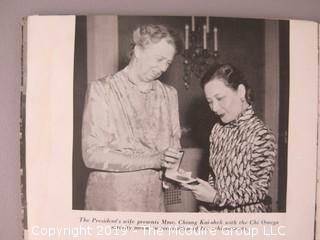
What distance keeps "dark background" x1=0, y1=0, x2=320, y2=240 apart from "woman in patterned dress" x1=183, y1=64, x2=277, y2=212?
174 millimetres

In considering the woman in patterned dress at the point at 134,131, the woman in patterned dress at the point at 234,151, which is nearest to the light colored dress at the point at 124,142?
the woman in patterned dress at the point at 134,131

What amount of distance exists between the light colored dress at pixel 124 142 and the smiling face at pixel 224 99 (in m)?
0.09

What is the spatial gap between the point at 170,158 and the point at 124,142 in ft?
0.41

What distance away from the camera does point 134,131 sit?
90 centimetres

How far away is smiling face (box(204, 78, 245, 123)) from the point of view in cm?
91

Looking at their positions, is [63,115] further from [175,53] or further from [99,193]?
[175,53]

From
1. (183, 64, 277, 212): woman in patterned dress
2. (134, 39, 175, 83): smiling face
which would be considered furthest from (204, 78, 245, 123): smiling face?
(134, 39, 175, 83): smiling face

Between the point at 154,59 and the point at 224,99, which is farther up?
the point at 154,59

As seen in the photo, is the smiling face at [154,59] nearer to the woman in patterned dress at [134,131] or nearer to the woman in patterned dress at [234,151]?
the woman in patterned dress at [134,131]

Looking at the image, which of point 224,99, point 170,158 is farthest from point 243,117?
point 170,158

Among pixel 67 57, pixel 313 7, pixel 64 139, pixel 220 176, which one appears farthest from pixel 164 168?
pixel 313 7

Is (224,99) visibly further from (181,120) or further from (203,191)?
(203,191)

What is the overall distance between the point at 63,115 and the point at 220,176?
1.43ft

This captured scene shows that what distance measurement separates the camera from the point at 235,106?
3.01 feet
